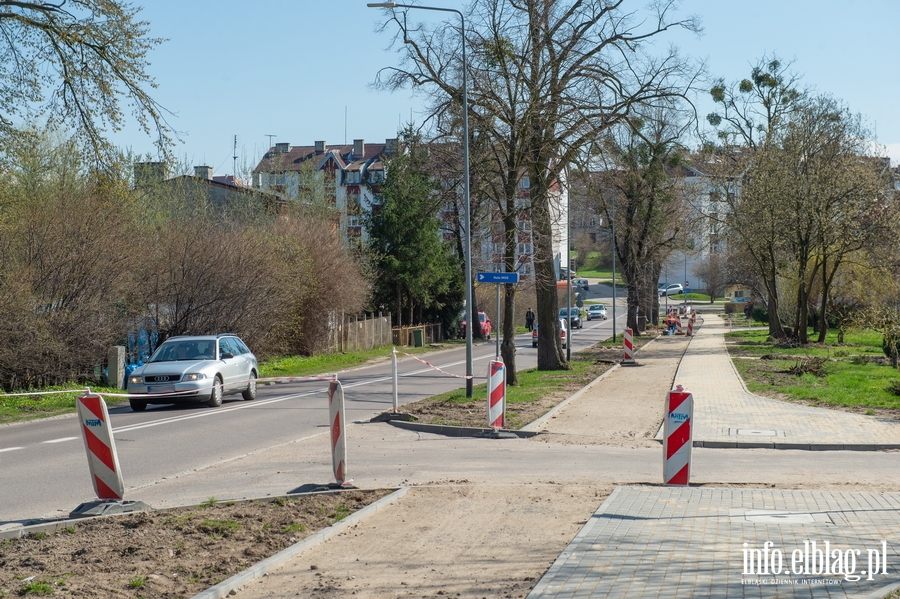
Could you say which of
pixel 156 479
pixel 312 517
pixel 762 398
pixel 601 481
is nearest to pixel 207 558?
pixel 312 517

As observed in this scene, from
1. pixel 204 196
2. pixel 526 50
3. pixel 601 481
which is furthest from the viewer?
pixel 204 196

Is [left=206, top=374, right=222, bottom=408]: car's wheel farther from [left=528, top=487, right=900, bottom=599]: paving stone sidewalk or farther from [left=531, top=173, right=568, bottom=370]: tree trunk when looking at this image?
[left=528, top=487, right=900, bottom=599]: paving stone sidewalk

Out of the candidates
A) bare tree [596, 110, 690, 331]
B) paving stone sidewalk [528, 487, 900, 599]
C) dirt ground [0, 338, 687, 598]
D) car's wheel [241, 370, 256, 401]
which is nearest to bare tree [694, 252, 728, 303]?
bare tree [596, 110, 690, 331]

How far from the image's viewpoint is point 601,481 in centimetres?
1030

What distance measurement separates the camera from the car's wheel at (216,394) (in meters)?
19.4

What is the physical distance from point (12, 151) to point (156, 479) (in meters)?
11.4

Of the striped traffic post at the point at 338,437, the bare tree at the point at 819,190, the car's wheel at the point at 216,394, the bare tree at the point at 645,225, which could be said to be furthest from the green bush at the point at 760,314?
the striped traffic post at the point at 338,437

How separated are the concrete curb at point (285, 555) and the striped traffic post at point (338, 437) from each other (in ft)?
2.96

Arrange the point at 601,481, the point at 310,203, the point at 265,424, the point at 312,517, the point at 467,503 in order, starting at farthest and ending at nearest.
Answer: the point at 310,203 → the point at 265,424 → the point at 601,481 → the point at 467,503 → the point at 312,517

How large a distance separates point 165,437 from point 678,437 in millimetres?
8619

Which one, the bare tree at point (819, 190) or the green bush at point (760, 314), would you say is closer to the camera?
the bare tree at point (819, 190)

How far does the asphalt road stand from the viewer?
9896 millimetres

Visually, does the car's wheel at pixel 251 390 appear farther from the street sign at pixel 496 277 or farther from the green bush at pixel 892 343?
the green bush at pixel 892 343

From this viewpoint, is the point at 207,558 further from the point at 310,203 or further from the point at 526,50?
the point at 310,203
